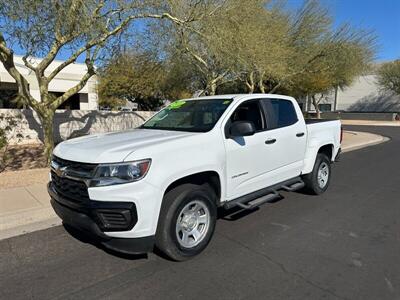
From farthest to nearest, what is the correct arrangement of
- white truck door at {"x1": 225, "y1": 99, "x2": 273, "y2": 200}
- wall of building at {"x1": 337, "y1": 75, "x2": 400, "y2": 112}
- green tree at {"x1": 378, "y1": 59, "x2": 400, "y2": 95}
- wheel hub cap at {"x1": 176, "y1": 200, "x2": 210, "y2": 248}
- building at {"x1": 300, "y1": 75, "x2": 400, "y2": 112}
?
building at {"x1": 300, "y1": 75, "x2": 400, "y2": 112}, wall of building at {"x1": 337, "y1": 75, "x2": 400, "y2": 112}, green tree at {"x1": 378, "y1": 59, "x2": 400, "y2": 95}, white truck door at {"x1": 225, "y1": 99, "x2": 273, "y2": 200}, wheel hub cap at {"x1": 176, "y1": 200, "x2": 210, "y2": 248}

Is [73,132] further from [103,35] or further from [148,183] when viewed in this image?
[148,183]

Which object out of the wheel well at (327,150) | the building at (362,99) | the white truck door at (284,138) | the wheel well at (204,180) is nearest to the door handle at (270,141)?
the white truck door at (284,138)

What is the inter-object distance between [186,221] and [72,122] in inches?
552

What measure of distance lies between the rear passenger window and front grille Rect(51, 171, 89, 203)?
2.77 m

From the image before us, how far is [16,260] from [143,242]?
1647mm

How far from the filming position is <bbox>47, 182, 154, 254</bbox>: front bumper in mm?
3164

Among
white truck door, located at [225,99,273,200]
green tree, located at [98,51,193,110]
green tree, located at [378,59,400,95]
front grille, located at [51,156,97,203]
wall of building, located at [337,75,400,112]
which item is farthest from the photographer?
wall of building, located at [337,75,400,112]

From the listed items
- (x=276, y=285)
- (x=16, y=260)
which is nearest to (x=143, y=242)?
(x=276, y=285)

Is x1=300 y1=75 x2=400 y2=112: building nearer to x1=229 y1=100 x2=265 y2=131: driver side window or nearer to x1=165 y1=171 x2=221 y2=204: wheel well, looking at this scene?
x1=229 y1=100 x2=265 y2=131: driver side window

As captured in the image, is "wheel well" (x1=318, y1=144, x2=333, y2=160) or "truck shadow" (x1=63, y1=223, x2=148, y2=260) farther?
"wheel well" (x1=318, y1=144, x2=333, y2=160)

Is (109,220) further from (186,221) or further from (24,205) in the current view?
(24,205)

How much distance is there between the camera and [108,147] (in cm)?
347

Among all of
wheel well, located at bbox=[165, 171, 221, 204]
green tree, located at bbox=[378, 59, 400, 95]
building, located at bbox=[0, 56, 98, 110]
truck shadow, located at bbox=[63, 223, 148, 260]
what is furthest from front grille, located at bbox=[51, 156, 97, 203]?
green tree, located at bbox=[378, 59, 400, 95]

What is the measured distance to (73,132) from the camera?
16219mm
